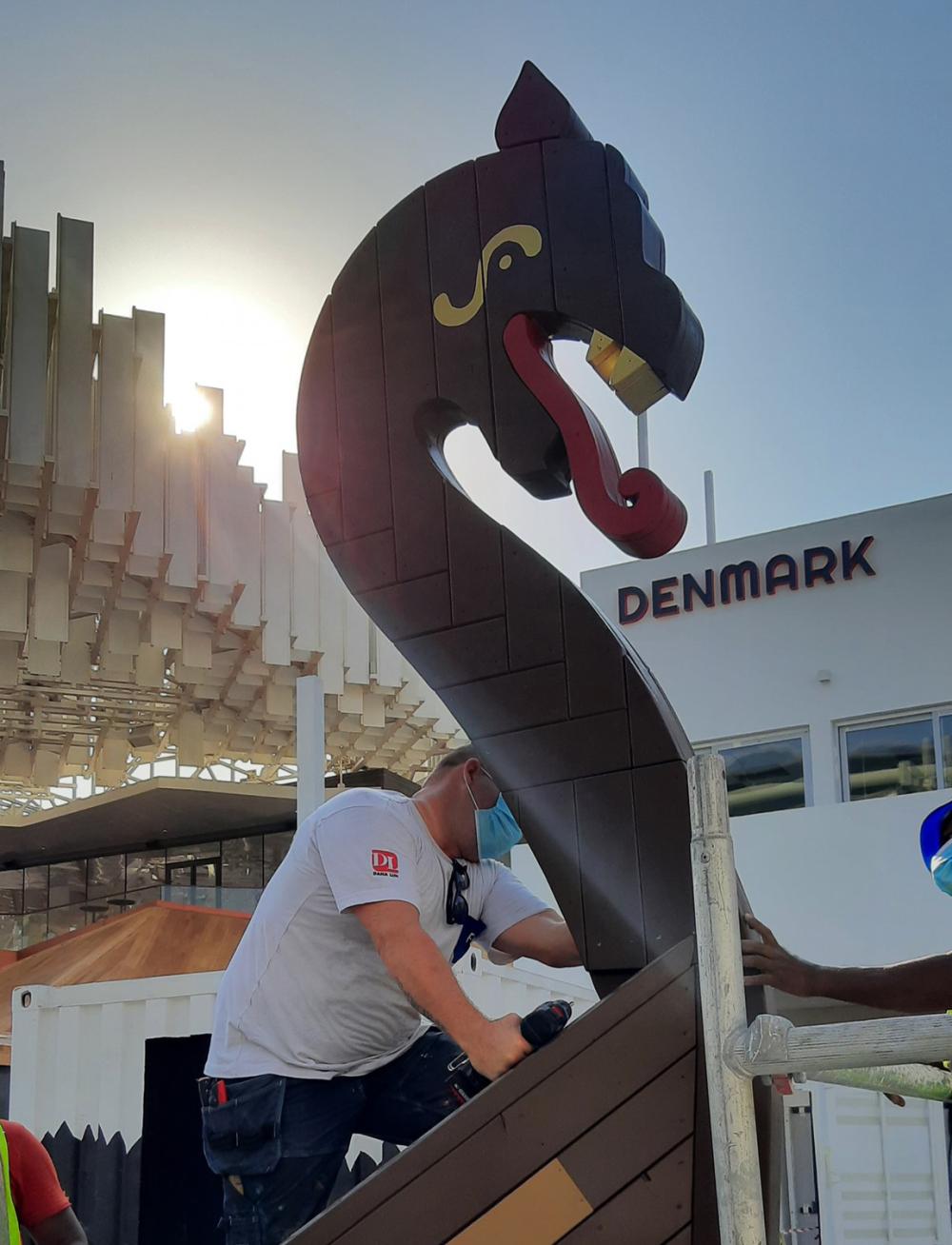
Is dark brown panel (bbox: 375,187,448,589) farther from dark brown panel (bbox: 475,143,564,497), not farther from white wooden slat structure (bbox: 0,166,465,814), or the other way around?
white wooden slat structure (bbox: 0,166,465,814)

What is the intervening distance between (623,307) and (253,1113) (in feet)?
5.70

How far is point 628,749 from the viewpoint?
8.16ft

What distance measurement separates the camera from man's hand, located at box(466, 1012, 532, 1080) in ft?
7.34

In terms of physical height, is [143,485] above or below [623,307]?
above

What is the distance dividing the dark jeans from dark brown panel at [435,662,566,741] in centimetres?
79

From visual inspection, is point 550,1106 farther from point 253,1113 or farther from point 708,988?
point 253,1113

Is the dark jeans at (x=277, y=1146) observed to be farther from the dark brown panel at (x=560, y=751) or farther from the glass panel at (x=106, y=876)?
the glass panel at (x=106, y=876)

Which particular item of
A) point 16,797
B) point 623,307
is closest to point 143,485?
point 16,797

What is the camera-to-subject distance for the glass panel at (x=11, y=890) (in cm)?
2291

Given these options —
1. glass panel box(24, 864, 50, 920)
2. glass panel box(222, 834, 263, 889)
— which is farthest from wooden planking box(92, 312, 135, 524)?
glass panel box(24, 864, 50, 920)

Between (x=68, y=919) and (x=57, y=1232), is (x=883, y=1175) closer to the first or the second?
(x=57, y=1232)

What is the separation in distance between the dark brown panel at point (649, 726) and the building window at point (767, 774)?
10017 mm

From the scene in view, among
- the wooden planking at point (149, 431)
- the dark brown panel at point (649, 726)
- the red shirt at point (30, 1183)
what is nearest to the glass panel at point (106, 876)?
A: the wooden planking at point (149, 431)

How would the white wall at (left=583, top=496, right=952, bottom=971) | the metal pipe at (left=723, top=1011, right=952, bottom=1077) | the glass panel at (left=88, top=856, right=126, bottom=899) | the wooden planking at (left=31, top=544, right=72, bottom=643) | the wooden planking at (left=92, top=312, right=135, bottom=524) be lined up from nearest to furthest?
1. the metal pipe at (left=723, top=1011, right=952, bottom=1077)
2. the white wall at (left=583, top=496, right=952, bottom=971)
3. the wooden planking at (left=92, top=312, right=135, bottom=524)
4. the wooden planking at (left=31, top=544, right=72, bottom=643)
5. the glass panel at (left=88, top=856, right=126, bottom=899)
